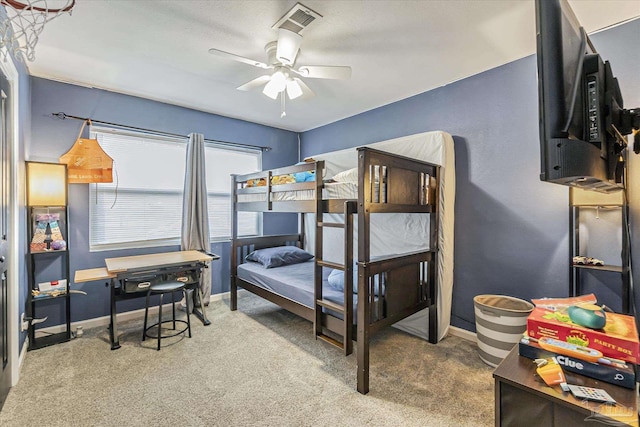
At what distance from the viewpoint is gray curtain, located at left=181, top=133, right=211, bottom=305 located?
349 cm

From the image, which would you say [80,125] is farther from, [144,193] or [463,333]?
[463,333]

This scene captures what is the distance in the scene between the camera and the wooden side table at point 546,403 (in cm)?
82

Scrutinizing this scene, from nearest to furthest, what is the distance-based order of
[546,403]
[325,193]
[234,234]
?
[546,403], [325,193], [234,234]

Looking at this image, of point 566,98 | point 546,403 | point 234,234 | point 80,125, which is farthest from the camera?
point 234,234

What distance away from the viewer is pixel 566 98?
0.82 m

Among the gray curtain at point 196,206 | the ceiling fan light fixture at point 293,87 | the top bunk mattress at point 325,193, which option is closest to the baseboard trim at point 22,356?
the gray curtain at point 196,206

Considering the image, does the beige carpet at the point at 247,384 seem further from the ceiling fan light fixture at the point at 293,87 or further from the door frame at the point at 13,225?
the ceiling fan light fixture at the point at 293,87

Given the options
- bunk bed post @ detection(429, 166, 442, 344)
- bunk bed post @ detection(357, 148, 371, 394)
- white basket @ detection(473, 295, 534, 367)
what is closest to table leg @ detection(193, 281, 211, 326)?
bunk bed post @ detection(357, 148, 371, 394)

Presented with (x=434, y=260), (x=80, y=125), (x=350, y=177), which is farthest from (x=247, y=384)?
(x=80, y=125)

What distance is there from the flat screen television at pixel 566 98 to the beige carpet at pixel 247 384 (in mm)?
1633

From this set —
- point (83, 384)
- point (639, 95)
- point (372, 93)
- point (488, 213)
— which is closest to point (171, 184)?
point (83, 384)

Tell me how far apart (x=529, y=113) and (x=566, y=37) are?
1903mm

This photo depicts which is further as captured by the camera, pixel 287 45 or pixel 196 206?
pixel 196 206

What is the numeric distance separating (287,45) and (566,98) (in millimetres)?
1746
